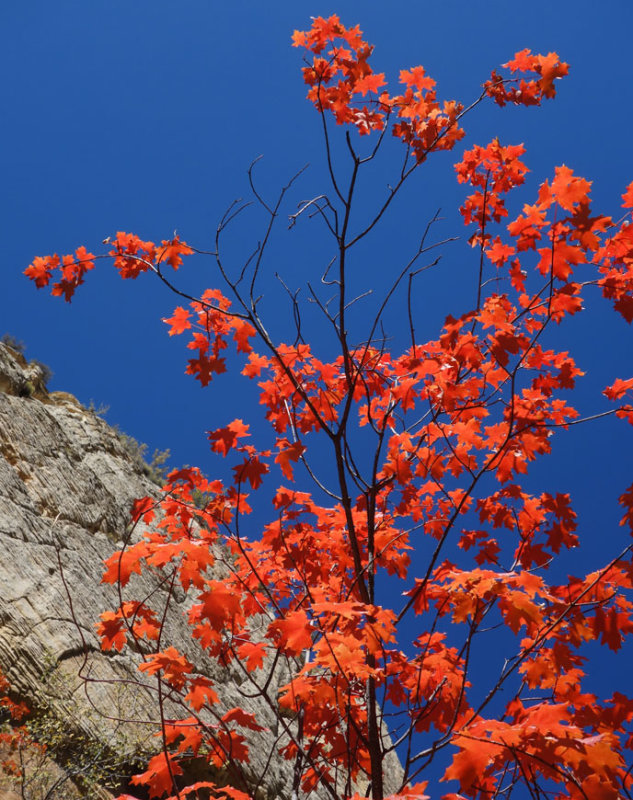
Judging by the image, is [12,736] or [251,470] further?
[12,736]

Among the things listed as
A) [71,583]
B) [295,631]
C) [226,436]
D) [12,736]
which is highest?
[226,436]

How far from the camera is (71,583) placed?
24.6 feet

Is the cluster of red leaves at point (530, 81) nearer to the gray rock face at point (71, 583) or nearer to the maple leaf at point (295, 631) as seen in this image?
the maple leaf at point (295, 631)

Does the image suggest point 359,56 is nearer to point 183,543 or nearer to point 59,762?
point 183,543

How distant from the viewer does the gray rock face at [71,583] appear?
6062 millimetres

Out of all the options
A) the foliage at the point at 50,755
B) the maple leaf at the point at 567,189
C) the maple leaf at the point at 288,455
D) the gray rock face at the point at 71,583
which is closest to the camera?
the maple leaf at the point at 567,189

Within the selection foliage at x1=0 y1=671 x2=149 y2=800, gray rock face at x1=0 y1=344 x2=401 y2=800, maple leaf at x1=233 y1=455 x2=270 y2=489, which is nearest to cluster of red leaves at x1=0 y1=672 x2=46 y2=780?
foliage at x1=0 y1=671 x2=149 y2=800

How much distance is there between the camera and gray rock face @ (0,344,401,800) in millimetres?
6062

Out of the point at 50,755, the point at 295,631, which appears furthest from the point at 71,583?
the point at 295,631

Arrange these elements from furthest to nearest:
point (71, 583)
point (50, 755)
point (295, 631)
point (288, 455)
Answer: point (71, 583) → point (50, 755) → point (288, 455) → point (295, 631)

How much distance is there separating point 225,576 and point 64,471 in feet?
11.5

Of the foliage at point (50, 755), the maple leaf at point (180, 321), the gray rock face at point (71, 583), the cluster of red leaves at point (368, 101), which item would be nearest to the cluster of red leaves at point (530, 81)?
the cluster of red leaves at point (368, 101)

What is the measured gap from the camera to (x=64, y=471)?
9258 millimetres

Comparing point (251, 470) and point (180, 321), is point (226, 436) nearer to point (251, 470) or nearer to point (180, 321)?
point (251, 470)
